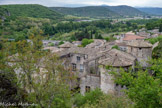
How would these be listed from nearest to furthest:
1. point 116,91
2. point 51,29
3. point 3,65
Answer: point 3,65
point 116,91
point 51,29

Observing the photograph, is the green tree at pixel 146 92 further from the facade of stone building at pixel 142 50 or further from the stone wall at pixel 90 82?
the facade of stone building at pixel 142 50

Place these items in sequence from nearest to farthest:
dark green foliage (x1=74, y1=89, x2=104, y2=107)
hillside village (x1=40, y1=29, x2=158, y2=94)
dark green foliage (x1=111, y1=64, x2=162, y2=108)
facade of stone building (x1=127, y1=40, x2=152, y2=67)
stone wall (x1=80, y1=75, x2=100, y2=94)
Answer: dark green foliage (x1=111, y1=64, x2=162, y2=108)
dark green foliage (x1=74, y1=89, x2=104, y2=107)
hillside village (x1=40, y1=29, x2=158, y2=94)
stone wall (x1=80, y1=75, x2=100, y2=94)
facade of stone building (x1=127, y1=40, x2=152, y2=67)

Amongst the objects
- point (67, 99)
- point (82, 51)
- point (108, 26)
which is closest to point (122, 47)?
point (82, 51)

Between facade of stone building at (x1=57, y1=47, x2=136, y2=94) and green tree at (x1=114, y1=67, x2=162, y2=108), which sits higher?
green tree at (x1=114, y1=67, x2=162, y2=108)

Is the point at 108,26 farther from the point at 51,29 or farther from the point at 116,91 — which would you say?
the point at 116,91

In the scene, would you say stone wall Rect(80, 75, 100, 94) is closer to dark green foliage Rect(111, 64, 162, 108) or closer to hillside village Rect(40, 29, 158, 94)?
hillside village Rect(40, 29, 158, 94)

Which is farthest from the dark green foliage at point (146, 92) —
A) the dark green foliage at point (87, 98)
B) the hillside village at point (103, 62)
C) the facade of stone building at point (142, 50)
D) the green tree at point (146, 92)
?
the facade of stone building at point (142, 50)

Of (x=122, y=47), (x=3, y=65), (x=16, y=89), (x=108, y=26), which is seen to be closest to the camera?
(x=3, y=65)

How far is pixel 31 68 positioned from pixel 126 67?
11947 mm

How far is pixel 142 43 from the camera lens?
26203 mm

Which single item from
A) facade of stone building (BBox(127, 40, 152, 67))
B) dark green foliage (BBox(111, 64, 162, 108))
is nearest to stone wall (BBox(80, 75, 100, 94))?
facade of stone building (BBox(127, 40, 152, 67))

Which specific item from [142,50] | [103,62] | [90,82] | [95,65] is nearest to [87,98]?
[103,62]

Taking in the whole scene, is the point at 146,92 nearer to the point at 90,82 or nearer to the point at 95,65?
the point at 90,82

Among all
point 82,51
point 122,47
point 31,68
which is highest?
point 31,68
